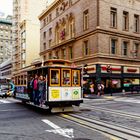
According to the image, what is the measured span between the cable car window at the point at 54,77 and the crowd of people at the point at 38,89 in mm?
458

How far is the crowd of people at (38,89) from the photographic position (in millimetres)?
15156

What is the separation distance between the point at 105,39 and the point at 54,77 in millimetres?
22821

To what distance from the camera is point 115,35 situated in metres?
37.9

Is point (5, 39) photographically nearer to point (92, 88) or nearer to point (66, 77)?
point (92, 88)

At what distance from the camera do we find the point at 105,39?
36.8 meters

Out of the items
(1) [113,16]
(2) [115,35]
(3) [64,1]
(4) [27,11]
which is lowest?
(2) [115,35]

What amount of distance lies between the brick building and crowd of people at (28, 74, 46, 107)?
19.4 metres

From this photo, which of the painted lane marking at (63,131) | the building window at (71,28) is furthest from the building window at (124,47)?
the painted lane marking at (63,131)

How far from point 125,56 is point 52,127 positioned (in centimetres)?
2996

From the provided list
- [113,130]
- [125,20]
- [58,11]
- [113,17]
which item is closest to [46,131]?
[113,130]

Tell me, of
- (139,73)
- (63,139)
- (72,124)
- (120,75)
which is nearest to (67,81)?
(72,124)

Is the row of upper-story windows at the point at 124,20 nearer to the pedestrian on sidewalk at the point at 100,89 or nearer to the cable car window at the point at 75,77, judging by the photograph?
the pedestrian on sidewalk at the point at 100,89

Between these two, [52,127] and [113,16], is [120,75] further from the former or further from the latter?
[52,127]

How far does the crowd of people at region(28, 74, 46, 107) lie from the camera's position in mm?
15156
